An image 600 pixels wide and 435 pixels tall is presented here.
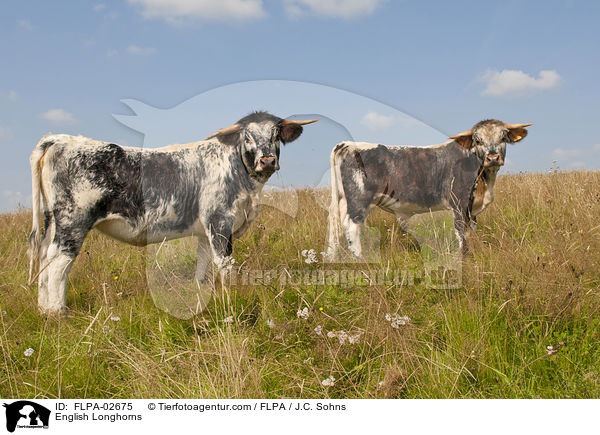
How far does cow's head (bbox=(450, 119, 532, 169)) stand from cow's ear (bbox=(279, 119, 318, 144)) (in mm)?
2626

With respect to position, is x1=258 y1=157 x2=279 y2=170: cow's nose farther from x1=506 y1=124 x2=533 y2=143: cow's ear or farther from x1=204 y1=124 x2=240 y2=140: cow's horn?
x1=506 y1=124 x2=533 y2=143: cow's ear

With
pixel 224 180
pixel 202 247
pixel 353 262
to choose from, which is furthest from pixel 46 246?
pixel 353 262

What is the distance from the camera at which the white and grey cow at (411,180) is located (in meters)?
6.14

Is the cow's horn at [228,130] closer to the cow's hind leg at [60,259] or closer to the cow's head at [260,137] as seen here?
the cow's head at [260,137]

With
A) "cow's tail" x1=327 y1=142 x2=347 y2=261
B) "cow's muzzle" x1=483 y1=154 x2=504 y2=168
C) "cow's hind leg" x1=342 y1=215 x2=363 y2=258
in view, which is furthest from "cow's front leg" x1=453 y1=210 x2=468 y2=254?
"cow's tail" x1=327 y1=142 x2=347 y2=261

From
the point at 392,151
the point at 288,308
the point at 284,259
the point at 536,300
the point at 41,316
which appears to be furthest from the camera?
the point at 392,151

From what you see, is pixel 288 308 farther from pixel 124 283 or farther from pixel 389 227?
pixel 389 227

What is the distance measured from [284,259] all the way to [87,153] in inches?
110

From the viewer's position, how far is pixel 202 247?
5.45m

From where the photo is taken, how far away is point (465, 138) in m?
6.20

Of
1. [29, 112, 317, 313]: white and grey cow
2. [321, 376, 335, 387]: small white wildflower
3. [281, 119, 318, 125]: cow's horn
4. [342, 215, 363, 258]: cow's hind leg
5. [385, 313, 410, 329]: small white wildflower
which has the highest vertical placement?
[281, 119, 318, 125]: cow's horn
